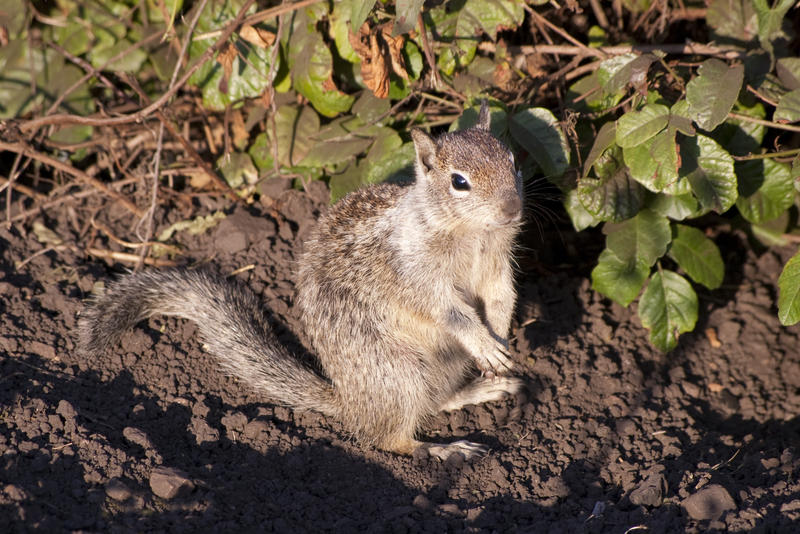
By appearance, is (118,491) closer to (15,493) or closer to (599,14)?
(15,493)

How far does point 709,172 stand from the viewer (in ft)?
13.6

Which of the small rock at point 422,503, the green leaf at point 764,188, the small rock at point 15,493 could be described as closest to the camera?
the small rock at point 15,493

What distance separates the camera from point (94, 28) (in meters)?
5.55

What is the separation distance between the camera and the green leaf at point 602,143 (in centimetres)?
414

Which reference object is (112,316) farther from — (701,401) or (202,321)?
(701,401)

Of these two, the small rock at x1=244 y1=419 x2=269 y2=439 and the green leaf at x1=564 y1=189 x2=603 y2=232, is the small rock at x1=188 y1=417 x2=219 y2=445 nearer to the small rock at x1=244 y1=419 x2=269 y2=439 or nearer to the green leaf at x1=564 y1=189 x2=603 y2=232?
the small rock at x1=244 y1=419 x2=269 y2=439

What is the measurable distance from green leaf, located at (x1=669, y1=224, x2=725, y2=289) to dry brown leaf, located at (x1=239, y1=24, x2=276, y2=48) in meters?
2.91

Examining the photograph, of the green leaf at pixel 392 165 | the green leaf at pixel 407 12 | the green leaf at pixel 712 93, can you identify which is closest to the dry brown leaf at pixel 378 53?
the green leaf at pixel 392 165

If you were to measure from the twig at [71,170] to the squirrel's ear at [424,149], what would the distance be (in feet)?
7.78

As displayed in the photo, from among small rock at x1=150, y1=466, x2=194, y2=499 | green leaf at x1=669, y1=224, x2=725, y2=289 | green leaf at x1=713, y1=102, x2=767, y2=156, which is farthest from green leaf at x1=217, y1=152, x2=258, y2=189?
green leaf at x1=713, y1=102, x2=767, y2=156

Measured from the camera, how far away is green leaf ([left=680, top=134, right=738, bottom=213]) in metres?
4.11

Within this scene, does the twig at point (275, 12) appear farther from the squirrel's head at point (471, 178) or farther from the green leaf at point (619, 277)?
the green leaf at point (619, 277)

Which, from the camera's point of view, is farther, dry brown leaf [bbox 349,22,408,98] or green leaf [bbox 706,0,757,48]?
green leaf [bbox 706,0,757,48]

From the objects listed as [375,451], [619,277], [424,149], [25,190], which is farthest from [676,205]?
[25,190]
